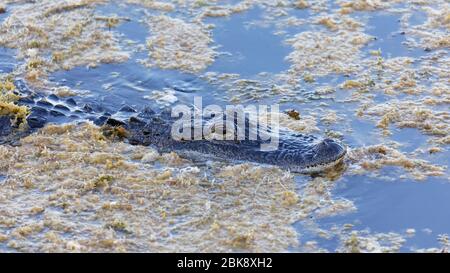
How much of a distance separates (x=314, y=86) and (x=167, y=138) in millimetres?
2238

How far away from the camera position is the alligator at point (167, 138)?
6906mm

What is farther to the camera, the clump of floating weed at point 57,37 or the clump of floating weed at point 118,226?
the clump of floating weed at point 57,37

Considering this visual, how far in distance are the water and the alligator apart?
310 millimetres

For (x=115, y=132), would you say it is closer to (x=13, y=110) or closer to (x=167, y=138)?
(x=167, y=138)

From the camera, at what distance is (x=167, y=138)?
7.53 m

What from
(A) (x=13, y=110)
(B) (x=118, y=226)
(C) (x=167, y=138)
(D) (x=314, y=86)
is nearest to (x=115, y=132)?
(C) (x=167, y=138)

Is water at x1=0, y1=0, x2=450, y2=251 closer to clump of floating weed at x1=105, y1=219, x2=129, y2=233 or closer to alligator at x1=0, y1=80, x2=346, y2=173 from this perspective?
alligator at x1=0, y1=80, x2=346, y2=173

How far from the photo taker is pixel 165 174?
7027mm

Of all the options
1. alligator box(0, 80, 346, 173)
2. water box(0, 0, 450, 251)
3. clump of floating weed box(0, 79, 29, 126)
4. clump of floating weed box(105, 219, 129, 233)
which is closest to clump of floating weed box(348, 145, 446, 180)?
water box(0, 0, 450, 251)

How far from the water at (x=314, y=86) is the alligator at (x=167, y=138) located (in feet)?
1.02

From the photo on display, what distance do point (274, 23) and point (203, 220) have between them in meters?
4.68

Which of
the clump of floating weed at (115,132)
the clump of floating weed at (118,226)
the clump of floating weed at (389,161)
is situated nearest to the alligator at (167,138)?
the clump of floating weed at (115,132)

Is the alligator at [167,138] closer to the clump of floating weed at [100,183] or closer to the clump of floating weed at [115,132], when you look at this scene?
the clump of floating weed at [115,132]
